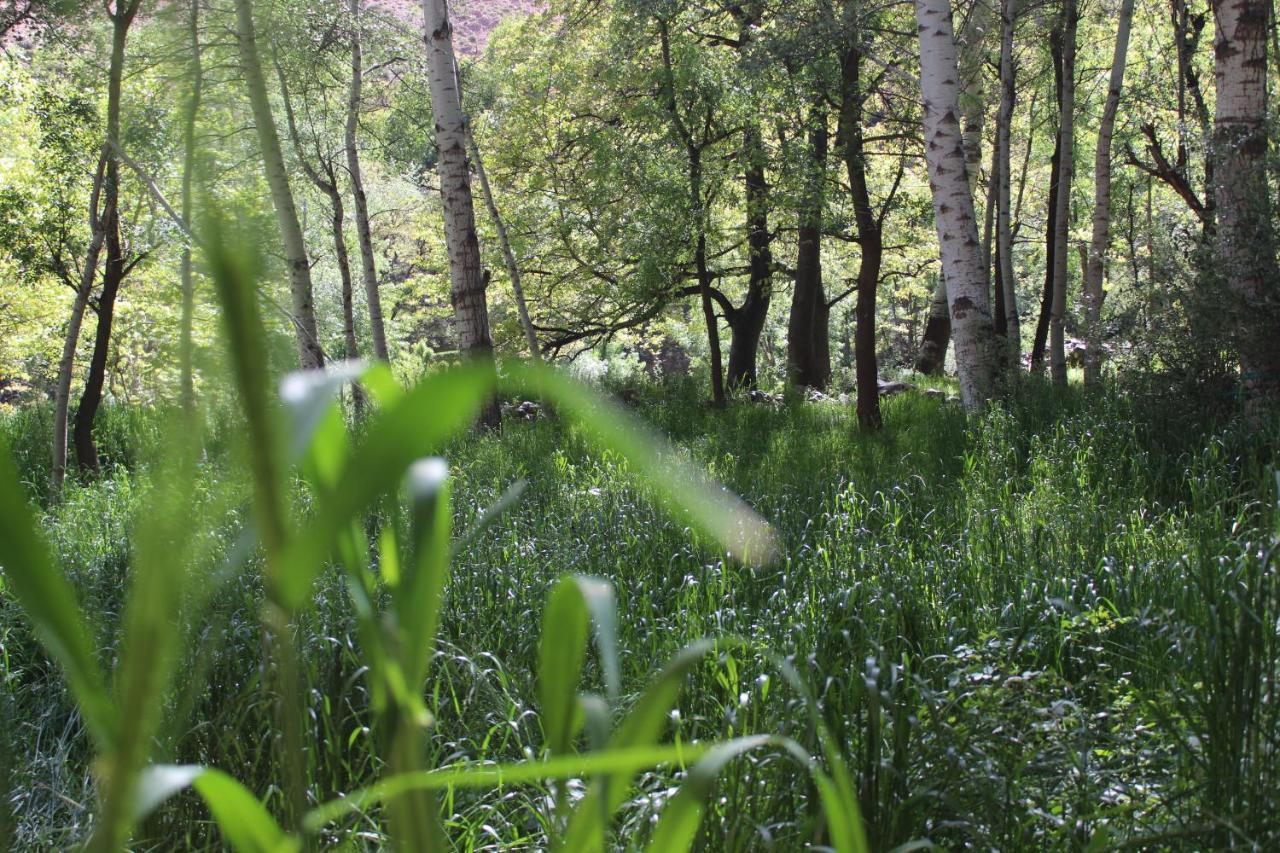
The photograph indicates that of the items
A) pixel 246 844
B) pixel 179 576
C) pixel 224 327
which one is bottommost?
pixel 246 844

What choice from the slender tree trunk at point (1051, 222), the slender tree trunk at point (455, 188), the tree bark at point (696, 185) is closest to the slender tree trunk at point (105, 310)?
the slender tree trunk at point (455, 188)

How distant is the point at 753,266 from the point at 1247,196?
10.9m

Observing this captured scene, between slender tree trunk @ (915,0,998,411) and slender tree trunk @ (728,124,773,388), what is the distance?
381 cm

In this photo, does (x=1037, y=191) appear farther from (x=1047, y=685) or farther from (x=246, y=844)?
(x=246, y=844)

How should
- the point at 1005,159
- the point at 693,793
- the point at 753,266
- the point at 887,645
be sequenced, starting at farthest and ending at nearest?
the point at 753,266
the point at 1005,159
the point at 887,645
the point at 693,793

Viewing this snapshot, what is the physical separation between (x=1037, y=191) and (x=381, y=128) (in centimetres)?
1953

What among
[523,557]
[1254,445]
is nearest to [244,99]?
[523,557]

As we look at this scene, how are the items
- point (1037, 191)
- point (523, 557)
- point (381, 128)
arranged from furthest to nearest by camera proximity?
point (1037, 191), point (381, 128), point (523, 557)

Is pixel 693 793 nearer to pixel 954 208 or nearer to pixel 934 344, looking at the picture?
pixel 954 208

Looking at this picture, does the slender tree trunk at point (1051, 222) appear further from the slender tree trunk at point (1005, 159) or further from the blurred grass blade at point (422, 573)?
the blurred grass blade at point (422, 573)

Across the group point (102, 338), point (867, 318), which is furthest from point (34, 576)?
point (102, 338)

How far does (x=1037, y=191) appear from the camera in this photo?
91.6ft

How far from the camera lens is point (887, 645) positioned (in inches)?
127

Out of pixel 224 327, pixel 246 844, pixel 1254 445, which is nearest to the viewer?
pixel 224 327
